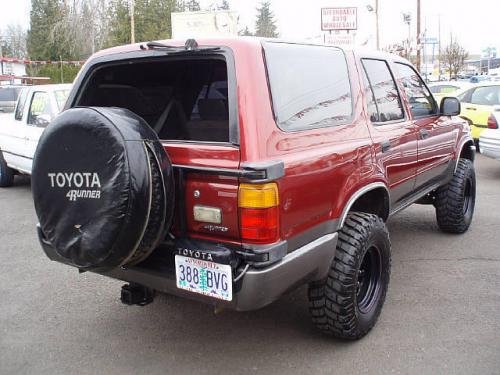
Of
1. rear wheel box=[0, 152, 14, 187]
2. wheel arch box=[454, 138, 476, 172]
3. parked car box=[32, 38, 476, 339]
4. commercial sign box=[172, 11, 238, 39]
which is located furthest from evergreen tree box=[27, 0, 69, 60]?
parked car box=[32, 38, 476, 339]

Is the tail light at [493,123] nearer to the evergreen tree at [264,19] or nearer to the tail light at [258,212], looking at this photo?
the tail light at [258,212]

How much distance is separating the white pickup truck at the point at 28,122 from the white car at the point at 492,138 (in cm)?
642

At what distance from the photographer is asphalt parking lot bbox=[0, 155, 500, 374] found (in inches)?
123

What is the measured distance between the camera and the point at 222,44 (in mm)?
2834

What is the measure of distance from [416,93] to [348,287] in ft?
7.63

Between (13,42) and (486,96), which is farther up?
(13,42)

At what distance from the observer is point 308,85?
10.3 ft

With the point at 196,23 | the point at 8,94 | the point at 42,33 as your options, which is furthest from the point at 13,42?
the point at 8,94

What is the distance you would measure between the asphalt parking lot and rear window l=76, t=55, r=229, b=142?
4.30 feet

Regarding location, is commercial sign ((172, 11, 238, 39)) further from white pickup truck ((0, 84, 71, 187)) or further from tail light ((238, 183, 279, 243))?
tail light ((238, 183, 279, 243))

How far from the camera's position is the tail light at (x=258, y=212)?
2525 mm

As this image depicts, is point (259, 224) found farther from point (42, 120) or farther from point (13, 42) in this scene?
point (13, 42)

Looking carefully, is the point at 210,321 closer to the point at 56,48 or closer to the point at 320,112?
the point at 320,112

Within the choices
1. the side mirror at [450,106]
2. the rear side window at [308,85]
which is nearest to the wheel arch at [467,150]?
the side mirror at [450,106]
